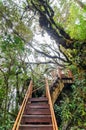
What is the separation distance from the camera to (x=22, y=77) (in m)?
11.7

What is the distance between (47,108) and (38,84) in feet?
16.5

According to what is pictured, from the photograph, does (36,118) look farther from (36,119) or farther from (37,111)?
(37,111)

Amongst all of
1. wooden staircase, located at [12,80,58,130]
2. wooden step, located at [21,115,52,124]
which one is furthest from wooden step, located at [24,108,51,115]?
wooden step, located at [21,115,52,124]

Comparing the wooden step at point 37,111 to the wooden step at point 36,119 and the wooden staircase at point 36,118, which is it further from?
the wooden step at point 36,119

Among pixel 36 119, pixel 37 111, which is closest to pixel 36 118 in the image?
pixel 36 119

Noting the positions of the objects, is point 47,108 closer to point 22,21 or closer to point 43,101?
point 43,101

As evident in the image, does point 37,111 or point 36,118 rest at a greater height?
point 37,111

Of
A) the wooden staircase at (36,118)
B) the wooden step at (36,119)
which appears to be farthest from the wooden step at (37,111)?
the wooden step at (36,119)

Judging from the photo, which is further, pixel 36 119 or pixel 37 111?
pixel 37 111

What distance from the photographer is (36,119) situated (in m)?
7.12

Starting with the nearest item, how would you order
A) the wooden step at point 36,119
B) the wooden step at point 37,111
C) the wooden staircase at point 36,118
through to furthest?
the wooden staircase at point 36,118
the wooden step at point 36,119
the wooden step at point 37,111

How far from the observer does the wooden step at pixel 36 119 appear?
7.05 meters

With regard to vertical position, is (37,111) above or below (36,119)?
above

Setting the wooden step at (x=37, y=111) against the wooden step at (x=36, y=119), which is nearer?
the wooden step at (x=36, y=119)
